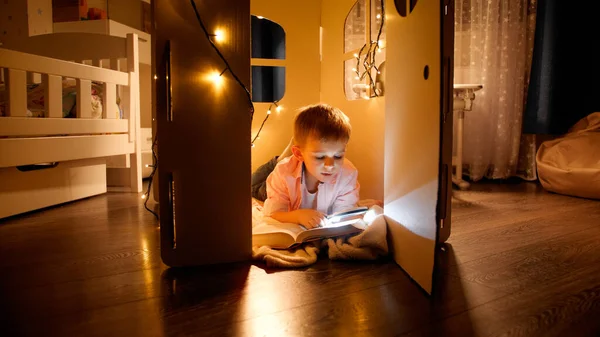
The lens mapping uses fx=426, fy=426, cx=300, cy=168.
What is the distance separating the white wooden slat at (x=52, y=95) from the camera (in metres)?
1.65

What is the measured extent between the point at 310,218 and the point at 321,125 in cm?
28

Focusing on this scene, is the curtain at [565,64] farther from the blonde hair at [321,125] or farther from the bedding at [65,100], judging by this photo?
the bedding at [65,100]

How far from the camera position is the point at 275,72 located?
241 cm

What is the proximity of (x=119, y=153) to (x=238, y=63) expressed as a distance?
1321 millimetres

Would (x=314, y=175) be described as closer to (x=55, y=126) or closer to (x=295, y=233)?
(x=295, y=233)

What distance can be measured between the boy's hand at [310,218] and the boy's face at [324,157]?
13cm

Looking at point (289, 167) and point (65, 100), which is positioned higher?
point (65, 100)

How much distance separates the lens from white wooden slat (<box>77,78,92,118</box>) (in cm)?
183

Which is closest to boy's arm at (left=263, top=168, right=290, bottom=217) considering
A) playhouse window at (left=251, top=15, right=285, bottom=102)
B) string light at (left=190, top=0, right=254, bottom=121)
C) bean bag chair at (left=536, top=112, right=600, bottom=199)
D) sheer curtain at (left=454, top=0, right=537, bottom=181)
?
string light at (left=190, top=0, right=254, bottom=121)

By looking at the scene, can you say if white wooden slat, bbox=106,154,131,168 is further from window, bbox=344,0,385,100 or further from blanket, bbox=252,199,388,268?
blanket, bbox=252,199,388,268

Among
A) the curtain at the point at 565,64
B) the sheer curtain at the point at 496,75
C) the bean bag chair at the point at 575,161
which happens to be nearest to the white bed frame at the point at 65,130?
the sheer curtain at the point at 496,75

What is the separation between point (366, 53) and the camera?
5.26ft

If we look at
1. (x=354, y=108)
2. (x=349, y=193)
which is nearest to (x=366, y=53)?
(x=354, y=108)

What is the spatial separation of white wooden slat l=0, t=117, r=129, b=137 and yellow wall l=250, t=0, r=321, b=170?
2.24ft
